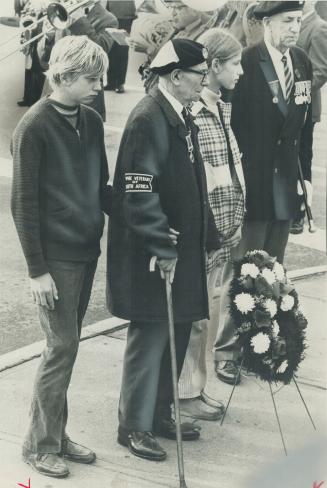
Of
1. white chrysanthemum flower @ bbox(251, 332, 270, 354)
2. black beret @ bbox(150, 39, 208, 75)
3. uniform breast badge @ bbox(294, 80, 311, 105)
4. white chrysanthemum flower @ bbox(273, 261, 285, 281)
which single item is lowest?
white chrysanthemum flower @ bbox(251, 332, 270, 354)

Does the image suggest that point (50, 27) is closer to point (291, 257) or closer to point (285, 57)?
point (285, 57)

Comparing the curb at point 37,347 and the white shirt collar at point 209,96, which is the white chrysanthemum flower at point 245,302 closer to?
the white shirt collar at point 209,96

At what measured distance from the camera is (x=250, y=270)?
16.0ft

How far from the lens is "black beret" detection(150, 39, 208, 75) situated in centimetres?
414

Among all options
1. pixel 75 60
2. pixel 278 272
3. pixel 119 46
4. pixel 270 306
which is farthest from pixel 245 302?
pixel 119 46

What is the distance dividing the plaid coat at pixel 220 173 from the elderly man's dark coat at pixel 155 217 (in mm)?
354

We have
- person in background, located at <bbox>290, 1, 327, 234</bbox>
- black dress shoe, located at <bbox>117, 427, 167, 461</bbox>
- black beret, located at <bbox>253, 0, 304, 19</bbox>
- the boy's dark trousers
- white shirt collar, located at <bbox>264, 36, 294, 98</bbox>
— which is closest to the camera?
the boy's dark trousers

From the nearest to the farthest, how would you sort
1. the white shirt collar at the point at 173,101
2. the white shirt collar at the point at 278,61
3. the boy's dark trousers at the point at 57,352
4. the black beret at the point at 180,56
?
the boy's dark trousers at the point at 57,352 < the black beret at the point at 180,56 < the white shirt collar at the point at 173,101 < the white shirt collar at the point at 278,61

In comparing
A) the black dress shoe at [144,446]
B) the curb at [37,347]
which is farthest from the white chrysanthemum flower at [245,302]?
the curb at [37,347]

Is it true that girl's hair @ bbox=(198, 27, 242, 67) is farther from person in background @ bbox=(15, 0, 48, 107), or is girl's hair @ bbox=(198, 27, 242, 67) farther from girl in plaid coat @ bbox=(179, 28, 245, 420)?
person in background @ bbox=(15, 0, 48, 107)

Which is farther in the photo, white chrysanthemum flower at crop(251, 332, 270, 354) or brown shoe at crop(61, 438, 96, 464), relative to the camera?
white chrysanthemum flower at crop(251, 332, 270, 354)

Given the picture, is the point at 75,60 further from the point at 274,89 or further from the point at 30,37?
the point at 30,37

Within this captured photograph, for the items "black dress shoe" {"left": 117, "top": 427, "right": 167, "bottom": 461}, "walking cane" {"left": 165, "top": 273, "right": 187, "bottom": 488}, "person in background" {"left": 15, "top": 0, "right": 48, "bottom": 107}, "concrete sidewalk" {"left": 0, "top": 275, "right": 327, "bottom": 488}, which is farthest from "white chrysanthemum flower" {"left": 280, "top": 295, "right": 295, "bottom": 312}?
"person in background" {"left": 15, "top": 0, "right": 48, "bottom": 107}

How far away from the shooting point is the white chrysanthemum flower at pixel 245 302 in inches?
189
